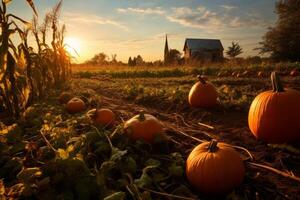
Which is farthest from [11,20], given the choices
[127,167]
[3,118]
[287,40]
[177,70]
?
[287,40]

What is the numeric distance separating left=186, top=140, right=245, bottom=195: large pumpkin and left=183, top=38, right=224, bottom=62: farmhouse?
152ft

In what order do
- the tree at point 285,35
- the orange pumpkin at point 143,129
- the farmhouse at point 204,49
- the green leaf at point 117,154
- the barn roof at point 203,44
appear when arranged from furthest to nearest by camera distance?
the barn roof at point 203,44 < the farmhouse at point 204,49 < the tree at point 285,35 < the orange pumpkin at point 143,129 < the green leaf at point 117,154

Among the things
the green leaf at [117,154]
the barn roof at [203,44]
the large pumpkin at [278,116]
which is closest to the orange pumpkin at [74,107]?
the green leaf at [117,154]

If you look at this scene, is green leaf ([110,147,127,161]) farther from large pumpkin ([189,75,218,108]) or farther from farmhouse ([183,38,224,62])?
farmhouse ([183,38,224,62])

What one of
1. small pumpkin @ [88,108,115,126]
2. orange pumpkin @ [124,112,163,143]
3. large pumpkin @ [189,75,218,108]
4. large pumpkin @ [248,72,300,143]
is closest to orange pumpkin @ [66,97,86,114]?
small pumpkin @ [88,108,115,126]

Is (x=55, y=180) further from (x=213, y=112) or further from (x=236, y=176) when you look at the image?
(x=213, y=112)

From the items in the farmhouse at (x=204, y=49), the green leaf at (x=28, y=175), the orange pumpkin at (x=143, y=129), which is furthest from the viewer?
the farmhouse at (x=204, y=49)

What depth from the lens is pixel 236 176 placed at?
208 centimetres

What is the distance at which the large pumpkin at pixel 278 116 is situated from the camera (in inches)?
115

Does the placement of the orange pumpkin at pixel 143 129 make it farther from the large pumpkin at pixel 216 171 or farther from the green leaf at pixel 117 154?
the large pumpkin at pixel 216 171

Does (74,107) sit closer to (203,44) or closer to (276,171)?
(276,171)

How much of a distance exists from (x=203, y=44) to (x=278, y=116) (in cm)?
4781

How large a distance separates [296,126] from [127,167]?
1833 millimetres

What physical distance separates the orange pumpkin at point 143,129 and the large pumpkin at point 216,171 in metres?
0.75
